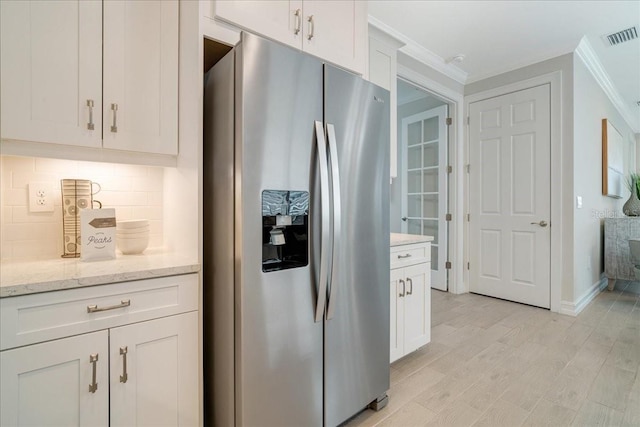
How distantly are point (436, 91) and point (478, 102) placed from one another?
2.32 ft

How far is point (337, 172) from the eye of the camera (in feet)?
4.68

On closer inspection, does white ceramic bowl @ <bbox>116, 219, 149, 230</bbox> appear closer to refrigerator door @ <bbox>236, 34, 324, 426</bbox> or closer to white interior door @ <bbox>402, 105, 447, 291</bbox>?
refrigerator door @ <bbox>236, 34, 324, 426</bbox>

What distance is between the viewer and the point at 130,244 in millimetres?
1537

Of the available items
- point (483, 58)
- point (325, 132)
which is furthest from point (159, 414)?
point (483, 58)

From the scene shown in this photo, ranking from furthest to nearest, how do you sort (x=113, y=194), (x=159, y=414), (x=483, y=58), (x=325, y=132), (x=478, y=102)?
(x=478, y=102), (x=483, y=58), (x=113, y=194), (x=325, y=132), (x=159, y=414)

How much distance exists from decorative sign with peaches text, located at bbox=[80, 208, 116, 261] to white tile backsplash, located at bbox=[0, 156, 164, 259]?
0.86 feet

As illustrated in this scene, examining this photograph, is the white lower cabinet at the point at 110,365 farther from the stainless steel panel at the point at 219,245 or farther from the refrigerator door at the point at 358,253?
the refrigerator door at the point at 358,253

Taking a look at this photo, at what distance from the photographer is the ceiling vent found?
293cm

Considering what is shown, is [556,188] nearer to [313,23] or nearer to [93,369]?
[313,23]

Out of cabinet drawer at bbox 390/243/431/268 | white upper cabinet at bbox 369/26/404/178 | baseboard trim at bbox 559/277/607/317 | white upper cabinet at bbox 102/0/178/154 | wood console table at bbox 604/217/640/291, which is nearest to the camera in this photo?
white upper cabinet at bbox 102/0/178/154

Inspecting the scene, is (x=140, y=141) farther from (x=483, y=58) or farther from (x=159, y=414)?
(x=483, y=58)

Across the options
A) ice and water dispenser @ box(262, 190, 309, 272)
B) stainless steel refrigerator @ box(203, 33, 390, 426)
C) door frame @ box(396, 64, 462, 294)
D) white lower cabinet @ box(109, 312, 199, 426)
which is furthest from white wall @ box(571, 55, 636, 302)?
white lower cabinet @ box(109, 312, 199, 426)

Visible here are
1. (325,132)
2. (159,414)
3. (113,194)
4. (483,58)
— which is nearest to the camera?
(159,414)

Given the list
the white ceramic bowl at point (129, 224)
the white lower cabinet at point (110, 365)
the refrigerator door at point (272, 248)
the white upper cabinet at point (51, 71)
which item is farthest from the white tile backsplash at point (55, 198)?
the refrigerator door at point (272, 248)
